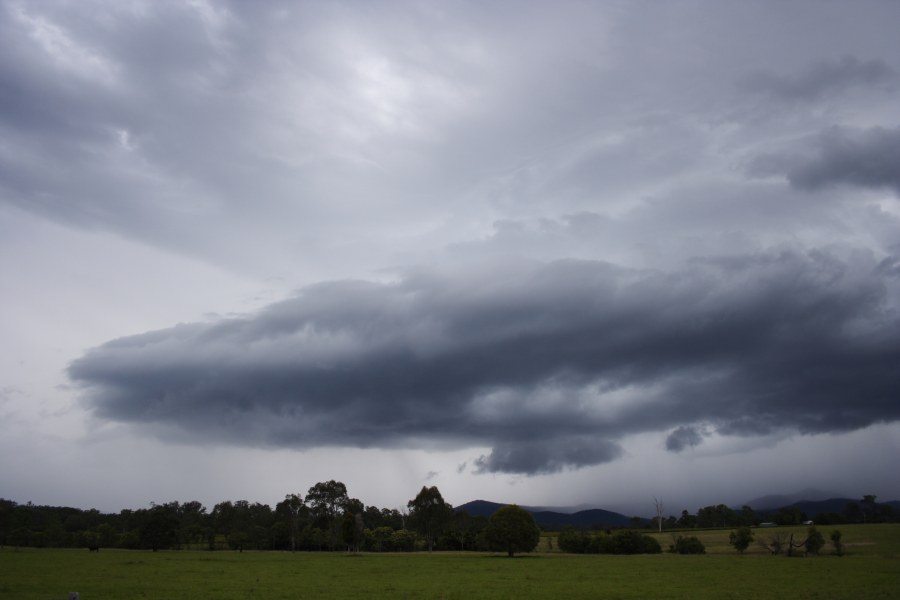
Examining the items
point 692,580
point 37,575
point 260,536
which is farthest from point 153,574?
point 260,536

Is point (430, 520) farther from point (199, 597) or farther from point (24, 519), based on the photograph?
point (199, 597)

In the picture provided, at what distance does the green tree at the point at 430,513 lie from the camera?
174 meters

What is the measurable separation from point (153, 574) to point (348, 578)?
1944 cm

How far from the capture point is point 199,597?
42969mm

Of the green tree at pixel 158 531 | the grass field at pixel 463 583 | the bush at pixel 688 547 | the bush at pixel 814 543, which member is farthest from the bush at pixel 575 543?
the green tree at pixel 158 531

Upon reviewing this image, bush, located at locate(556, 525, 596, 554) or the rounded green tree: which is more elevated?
the rounded green tree

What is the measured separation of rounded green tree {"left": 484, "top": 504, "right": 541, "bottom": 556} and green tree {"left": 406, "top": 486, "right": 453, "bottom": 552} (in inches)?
2341

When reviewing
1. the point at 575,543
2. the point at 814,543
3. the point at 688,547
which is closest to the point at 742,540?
the point at 688,547

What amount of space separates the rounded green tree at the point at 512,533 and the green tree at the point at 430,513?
59459 millimetres

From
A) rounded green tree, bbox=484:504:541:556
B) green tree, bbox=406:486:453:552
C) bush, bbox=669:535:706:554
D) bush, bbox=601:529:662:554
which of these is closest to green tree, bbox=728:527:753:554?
bush, bbox=669:535:706:554

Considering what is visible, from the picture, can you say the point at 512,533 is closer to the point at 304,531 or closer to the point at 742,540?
the point at 742,540

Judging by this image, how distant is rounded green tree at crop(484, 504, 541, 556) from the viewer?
376 ft

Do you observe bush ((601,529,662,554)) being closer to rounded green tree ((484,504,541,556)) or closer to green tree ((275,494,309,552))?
rounded green tree ((484,504,541,556))

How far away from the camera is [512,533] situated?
4510 inches
